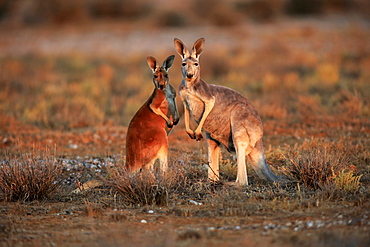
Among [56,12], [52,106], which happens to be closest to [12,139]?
[52,106]

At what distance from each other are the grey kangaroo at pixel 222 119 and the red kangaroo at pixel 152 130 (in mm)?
329

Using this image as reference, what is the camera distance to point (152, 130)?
6.48 metres

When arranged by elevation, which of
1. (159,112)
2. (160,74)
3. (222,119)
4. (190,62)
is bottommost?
(222,119)

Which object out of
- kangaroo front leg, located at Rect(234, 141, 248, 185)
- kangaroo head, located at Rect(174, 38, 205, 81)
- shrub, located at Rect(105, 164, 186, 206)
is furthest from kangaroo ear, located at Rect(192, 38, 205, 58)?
shrub, located at Rect(105, 164, 186, 206)

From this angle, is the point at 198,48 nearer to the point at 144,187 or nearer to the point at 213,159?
the point at 213,159

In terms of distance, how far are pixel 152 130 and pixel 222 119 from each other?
3.11 ft

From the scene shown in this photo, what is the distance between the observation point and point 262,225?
16.3 ft

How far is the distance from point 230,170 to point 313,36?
16.5m

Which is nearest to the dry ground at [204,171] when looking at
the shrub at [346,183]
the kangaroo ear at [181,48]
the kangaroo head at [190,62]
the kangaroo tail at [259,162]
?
the shrub at [346,183]

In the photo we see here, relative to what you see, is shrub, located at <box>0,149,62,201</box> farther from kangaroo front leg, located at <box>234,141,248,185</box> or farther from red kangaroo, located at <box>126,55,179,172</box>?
kangaroo front leg, located at <box>234,141,248,185</box>

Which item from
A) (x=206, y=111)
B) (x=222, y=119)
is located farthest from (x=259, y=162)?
(x=206, y=111)

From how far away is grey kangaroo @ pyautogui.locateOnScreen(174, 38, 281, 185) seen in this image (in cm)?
646

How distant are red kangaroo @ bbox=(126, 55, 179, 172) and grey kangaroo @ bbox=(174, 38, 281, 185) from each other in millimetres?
329

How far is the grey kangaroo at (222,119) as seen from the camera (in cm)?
646
